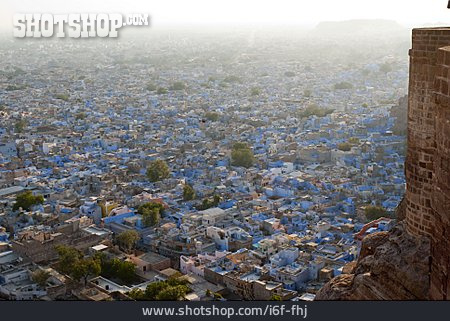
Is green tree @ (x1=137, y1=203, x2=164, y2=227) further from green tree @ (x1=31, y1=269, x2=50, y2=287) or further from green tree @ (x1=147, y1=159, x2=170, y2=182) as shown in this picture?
green tree @ (x1=31, y1=269, x2=50, y2=287)

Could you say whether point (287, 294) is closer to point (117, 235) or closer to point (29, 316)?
point (117, 235)

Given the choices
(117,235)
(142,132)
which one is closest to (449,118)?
(117,235)

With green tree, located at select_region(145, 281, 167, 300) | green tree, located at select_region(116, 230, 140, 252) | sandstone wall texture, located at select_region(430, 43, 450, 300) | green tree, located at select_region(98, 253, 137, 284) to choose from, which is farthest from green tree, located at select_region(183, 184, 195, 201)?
sandstone wall texture, located at select_region(430, 43, 450, 300)

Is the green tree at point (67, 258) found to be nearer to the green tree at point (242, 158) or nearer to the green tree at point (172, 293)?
the green tree at point (172, 293)

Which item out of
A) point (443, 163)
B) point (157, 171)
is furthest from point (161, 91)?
point (443, 163)

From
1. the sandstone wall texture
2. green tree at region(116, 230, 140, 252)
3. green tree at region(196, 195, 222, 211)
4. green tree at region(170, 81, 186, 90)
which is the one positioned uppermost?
the sandstone wall texture

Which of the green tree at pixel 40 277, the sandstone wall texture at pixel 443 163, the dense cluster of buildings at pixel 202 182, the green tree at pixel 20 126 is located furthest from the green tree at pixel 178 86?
the sandstone wall texture at pixel 443 163
